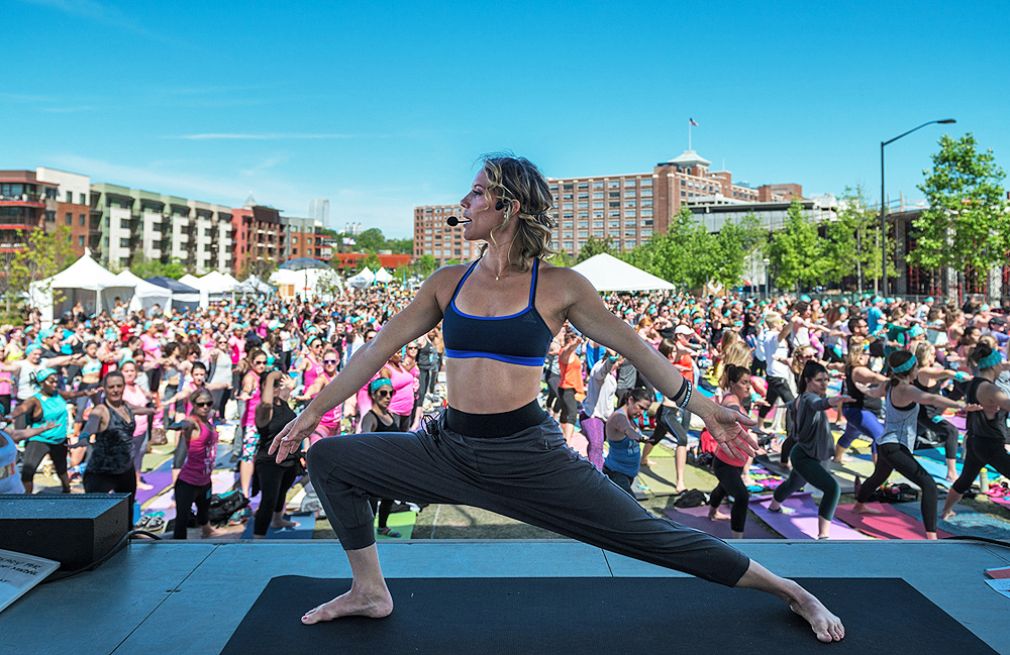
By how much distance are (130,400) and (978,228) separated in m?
28.5

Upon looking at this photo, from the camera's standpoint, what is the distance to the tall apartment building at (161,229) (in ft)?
294

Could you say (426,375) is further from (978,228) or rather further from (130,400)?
(978,228)

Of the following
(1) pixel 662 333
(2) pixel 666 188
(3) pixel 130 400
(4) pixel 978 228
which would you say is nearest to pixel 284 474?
(3) pixel 130 400

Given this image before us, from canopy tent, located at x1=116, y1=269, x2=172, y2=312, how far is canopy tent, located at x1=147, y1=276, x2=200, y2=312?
4.84ft

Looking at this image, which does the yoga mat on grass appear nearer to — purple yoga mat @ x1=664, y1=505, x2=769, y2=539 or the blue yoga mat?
purple yoga mat @ x1=664, y1=505, x2=769, y2=539

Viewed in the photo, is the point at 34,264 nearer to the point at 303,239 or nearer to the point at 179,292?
the point at 179,292

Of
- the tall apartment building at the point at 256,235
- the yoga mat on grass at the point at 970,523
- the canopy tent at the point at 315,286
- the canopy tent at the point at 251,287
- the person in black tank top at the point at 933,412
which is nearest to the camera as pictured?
the yoga mat on grass at the point at 970,523

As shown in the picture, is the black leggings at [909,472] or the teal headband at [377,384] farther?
the teal headband at [377,384]

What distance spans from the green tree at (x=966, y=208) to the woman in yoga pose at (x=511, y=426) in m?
29.0

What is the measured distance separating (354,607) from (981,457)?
6.01 metres

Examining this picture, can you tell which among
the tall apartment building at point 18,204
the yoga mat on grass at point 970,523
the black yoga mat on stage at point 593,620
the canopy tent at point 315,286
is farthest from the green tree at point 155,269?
the black yoga mat on stage at point 593,620

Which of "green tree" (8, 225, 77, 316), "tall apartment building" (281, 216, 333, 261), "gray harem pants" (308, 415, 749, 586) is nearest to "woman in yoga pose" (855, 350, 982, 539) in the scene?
"gray harem pants" (308, 415, 749, 586)

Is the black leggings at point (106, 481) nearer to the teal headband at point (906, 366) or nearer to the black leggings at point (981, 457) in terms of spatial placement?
the teal headband at point (906, 366)

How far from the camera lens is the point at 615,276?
61.7ft
